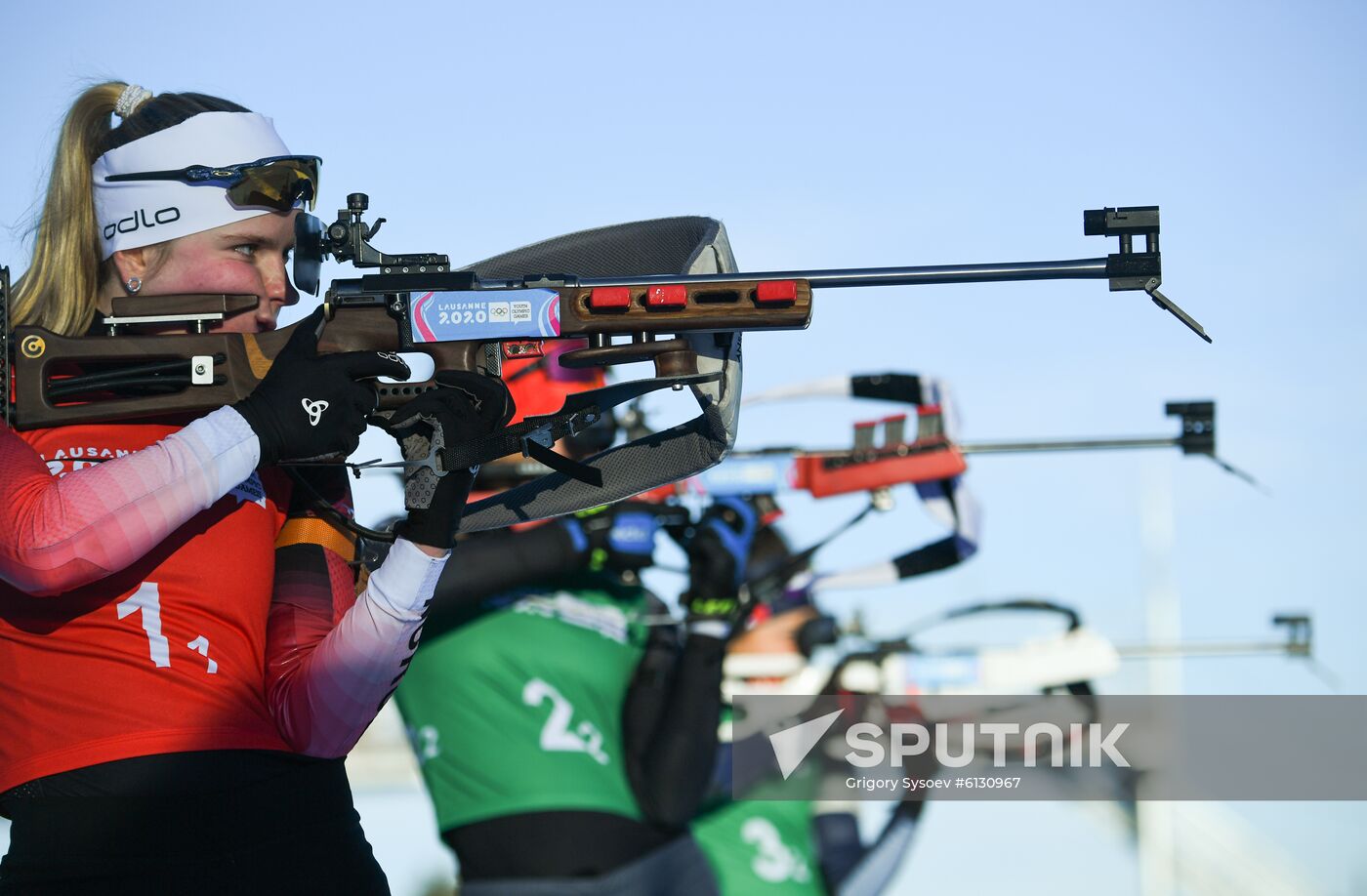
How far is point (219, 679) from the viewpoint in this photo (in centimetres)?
250

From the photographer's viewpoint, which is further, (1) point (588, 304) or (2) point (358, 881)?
(1) point (588, 304)

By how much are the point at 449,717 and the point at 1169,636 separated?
31.3 feet

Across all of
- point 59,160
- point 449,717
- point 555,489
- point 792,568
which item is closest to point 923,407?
point 792,568

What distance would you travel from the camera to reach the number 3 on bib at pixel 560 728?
16.6ft

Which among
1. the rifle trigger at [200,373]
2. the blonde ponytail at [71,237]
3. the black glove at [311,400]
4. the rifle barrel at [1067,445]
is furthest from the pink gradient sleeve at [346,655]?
the rifle barrel at [1067,445]

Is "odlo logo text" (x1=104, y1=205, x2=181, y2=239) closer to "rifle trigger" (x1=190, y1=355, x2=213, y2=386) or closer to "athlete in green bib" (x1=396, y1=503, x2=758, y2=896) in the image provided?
"rifle trigger" (x1=190, y1=355, x2=213, y2=386)

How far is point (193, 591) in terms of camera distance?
99.3 inches

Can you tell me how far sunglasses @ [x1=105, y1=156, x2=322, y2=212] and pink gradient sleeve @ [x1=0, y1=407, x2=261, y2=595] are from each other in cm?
67

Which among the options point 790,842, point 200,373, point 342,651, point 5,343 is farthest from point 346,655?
point 790,842

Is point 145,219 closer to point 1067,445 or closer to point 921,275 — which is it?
point 921,275

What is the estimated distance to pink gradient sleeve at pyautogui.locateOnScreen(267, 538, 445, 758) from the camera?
99.8 inches

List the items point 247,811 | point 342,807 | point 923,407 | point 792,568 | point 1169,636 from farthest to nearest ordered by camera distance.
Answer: point 1169,636, point 923,407, point 792,568, point 342,807, point 247,811

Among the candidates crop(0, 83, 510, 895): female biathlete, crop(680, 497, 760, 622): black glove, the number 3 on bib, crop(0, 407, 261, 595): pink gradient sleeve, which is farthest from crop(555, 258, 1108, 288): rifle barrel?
crop(680, 497, 760, 622): black glove

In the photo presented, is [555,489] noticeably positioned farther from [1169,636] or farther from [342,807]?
[1169,636]
